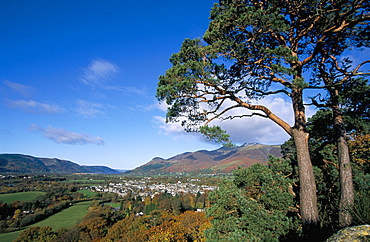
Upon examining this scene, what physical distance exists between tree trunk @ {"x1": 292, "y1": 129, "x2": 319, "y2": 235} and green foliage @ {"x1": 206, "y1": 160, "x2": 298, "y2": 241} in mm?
394

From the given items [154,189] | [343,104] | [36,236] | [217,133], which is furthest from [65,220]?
[343,104]

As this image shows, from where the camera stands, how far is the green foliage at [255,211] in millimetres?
4664

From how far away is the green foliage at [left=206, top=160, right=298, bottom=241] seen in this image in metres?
4.66

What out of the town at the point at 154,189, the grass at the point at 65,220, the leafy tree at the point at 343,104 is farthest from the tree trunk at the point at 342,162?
the town at the point at 154,189

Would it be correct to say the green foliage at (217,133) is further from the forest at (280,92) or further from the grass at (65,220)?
the grass at (65,220)

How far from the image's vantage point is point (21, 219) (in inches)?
1624

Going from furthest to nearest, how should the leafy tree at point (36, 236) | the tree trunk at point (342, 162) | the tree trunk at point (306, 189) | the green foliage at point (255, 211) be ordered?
the leafy tree at point (36, 236) < the tree trunk at point (342, 162) < the green foliage at point (255, 211) < the tree trunk at point (306, 189)

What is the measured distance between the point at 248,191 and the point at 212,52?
180 inches

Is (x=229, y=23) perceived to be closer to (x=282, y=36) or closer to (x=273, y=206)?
(x=282, y=36)

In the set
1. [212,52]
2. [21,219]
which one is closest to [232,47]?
[212,52]

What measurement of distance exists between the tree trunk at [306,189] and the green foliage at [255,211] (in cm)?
39

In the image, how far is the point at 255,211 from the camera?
4.86m

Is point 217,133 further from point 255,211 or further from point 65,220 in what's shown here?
point 65,220

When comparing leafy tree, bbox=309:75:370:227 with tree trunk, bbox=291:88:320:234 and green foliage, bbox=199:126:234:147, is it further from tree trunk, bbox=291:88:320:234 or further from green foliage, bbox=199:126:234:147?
green foliage, bbox=199:126:234:147
